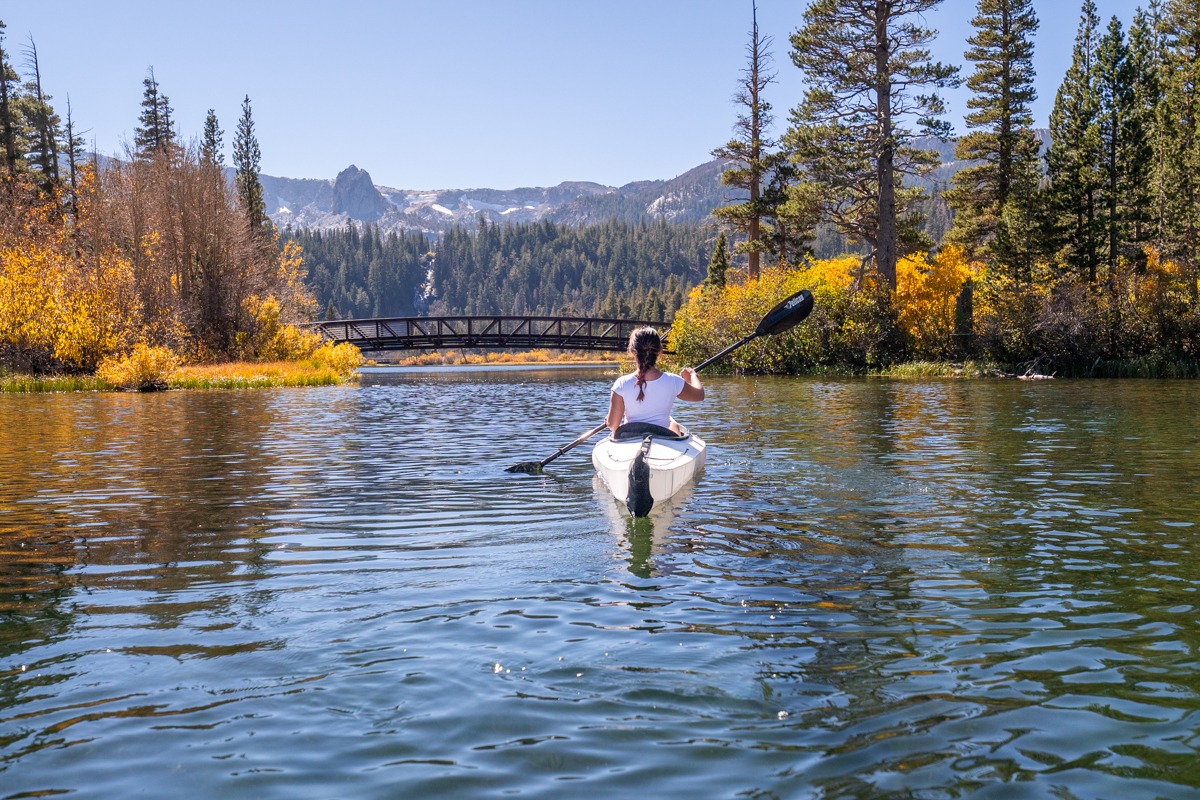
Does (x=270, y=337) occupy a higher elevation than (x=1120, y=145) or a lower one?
lower

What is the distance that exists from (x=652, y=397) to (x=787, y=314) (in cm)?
571

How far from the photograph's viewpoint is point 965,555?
7.55 metres

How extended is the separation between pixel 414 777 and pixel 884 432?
48.1 ft

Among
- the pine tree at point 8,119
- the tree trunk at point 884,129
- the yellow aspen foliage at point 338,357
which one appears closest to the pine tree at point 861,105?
the tree trunk at point 884,129

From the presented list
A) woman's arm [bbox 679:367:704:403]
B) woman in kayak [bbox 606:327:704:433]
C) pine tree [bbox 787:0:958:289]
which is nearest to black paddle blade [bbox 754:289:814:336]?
woman's arm [bbox 679:367:704:403]

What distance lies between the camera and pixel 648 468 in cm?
896

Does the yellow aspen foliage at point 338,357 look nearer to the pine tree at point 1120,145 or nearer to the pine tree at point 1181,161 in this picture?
the pine tree at point 1120,145

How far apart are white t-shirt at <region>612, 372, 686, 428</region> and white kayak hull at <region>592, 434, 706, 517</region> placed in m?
0.35

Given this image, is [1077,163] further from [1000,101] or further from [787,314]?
[787,314]

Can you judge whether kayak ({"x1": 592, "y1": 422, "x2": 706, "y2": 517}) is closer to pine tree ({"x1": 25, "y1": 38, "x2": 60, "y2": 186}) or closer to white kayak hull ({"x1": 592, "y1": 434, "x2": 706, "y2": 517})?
white kayak hull ({"x1": 592, "y1": 434, "x2": 706, "y2": 517})

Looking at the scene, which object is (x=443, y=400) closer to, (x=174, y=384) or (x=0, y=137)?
(x=174, y=384)

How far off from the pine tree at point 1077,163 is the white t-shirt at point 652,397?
33424 mm

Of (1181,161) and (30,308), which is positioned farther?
(1181,161)

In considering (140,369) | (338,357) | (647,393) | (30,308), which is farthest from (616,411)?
(338,357)
